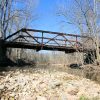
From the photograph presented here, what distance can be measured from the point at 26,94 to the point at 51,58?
41309 millimetres

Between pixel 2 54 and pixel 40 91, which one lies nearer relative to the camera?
pixel 40 91

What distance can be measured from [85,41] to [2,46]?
8.87 m

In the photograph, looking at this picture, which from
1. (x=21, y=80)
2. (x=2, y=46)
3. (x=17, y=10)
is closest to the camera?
(x=21, y=80)

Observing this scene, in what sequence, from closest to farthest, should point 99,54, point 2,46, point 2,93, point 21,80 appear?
point 2,93 < point 21,80 < point 99,54 < point 2,46

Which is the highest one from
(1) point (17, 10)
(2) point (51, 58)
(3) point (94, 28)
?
(1) point (17, 10)

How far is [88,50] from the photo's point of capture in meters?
20.2

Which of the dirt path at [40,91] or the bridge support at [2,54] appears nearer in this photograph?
the dirt path at [40,91]

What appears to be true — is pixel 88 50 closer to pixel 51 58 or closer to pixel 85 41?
pixel 85 41

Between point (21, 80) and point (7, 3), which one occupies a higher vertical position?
point (7, 3)

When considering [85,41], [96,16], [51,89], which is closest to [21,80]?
[51,89]

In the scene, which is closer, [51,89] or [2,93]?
[2,93]

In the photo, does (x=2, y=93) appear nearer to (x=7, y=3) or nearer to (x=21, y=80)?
(x=21, y=80)

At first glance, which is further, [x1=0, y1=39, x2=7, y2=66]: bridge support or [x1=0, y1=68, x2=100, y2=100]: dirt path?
[x1=0, y1=39, x2=7, y2=66]: bridge support

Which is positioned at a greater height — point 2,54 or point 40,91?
point 2,54
